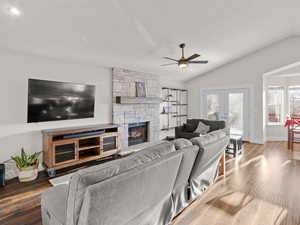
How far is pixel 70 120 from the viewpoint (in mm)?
3881

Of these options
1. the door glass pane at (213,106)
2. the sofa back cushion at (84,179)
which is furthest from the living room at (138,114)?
the door glass pane at (213,106)

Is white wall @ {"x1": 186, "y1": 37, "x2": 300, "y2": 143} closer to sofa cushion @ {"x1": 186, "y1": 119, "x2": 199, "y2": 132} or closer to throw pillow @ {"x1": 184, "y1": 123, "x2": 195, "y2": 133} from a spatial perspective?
sofa cushion @ {"x1": 186, "y1": 119, "x2": 199, "y2": 132}

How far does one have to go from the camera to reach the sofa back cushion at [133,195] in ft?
3.62

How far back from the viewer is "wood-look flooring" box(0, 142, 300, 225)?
196 centimetres

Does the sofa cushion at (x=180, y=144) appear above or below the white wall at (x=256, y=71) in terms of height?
below

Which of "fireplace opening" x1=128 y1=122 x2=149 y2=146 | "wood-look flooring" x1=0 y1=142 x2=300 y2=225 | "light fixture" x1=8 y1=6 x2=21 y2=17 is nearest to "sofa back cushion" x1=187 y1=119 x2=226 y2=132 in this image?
"wood-look flooring" x1=0 y1=142 x2=300 y2=225

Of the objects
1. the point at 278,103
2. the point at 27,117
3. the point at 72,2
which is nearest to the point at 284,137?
the point at 278,103

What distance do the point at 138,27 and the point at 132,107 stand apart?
2490 millimetres

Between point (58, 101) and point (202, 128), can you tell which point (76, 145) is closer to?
point (58, 101)

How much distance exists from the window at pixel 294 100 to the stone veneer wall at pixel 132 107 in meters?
4.75

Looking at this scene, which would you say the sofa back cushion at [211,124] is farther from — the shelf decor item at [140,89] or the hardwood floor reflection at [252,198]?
the shelf decor item at [140,89]

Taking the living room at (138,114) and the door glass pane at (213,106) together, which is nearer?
the living room at (138,114)

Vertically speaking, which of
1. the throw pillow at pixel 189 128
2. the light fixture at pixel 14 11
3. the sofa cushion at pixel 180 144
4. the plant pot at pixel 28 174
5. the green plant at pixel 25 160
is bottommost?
the plant pot at pixel 28 174

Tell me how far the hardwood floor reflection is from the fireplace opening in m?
2.84
